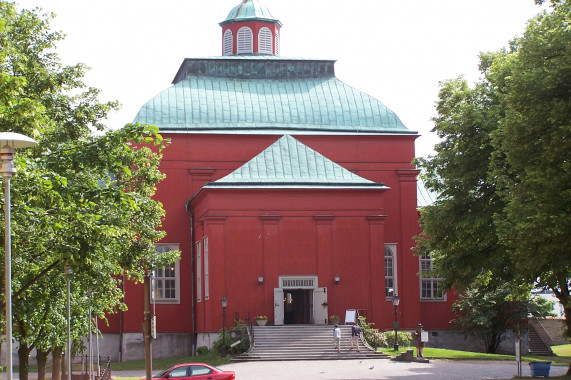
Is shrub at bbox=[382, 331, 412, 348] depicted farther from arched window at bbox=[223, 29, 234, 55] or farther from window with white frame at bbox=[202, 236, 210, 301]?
arched window at bbox=[223, 29, 234, 55]

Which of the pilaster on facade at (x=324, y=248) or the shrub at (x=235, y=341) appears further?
the pilaster on facade at (x=324, y=248)

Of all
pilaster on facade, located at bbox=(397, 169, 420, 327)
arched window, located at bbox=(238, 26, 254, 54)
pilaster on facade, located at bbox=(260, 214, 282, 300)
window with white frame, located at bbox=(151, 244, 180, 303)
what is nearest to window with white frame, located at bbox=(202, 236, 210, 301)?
pilaster on facade, located at bbox=(260, 214, 282, 300)

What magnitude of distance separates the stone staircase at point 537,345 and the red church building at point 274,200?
5.97 meters

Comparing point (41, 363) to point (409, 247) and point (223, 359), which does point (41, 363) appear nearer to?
point (223, 359)

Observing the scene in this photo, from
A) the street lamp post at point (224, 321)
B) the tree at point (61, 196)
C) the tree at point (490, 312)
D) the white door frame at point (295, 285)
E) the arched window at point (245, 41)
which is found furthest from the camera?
the arched window at point (245, 41)

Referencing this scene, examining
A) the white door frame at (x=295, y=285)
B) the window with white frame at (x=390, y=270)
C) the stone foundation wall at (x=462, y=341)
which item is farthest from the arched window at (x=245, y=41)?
the stone foundation wall at (x=462, y=341)

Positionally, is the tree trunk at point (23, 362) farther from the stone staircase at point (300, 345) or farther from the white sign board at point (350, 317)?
the white sign board at point (350, 317)

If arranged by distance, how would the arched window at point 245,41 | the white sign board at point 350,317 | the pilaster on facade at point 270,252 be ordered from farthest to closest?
the arched window at point 245,41, the pilaster on facade at point 270,252, the white sign board at point 350,317

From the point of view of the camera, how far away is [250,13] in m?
57.3

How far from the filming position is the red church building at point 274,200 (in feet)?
146

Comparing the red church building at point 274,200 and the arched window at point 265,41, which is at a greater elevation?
the arched window at point 265,41

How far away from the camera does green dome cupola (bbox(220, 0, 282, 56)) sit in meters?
56.8

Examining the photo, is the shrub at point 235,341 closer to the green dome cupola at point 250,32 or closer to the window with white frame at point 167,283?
the window with white frame at point 167,283

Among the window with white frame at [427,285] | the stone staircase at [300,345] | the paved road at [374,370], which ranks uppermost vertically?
the window with white frame at [427,285]
